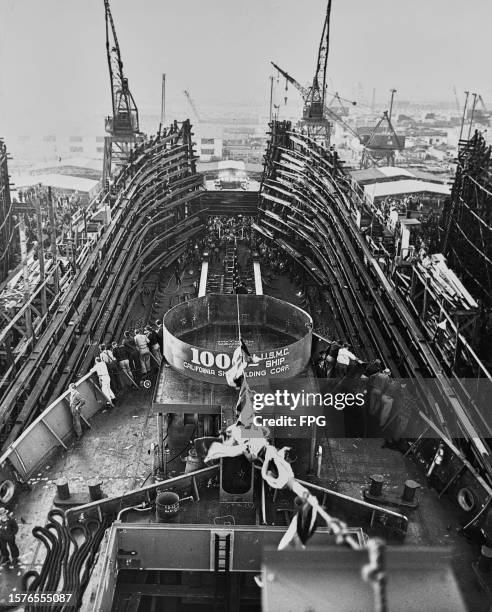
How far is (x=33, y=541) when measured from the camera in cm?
1111

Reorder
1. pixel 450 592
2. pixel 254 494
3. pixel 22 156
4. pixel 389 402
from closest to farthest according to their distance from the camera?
1. pixel 450 592
2. pixel 254 494
3. pixel 389 402
4. pixel 22 156

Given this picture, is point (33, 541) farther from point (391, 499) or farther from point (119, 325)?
point (119, 325)

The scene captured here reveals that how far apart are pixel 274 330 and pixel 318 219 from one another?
23153mm

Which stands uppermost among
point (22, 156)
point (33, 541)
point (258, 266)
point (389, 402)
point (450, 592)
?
point (450, 592)

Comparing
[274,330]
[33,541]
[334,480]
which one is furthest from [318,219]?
[33,541]

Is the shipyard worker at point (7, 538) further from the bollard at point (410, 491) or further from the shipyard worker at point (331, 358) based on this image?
the shipyard worker at point (331, 358)

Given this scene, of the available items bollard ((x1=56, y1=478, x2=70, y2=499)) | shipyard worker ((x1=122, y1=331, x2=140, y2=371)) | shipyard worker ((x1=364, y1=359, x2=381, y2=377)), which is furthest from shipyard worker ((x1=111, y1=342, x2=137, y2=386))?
shipyard worker ((x1=364, y1=359, x2=381, y2=377))

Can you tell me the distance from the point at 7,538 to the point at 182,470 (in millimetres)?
3940

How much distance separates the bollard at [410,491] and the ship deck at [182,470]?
0.28 meters

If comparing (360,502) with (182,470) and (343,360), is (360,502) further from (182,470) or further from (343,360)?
(343,360)

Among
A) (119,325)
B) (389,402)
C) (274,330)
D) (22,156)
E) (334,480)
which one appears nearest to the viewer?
(334,480)

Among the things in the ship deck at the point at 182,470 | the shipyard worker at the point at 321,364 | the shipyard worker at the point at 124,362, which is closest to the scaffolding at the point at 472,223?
the shipyard worker at the point at 321,364

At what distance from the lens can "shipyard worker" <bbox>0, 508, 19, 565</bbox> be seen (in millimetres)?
10398

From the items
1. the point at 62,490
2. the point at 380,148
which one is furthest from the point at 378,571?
the point at 380,148
